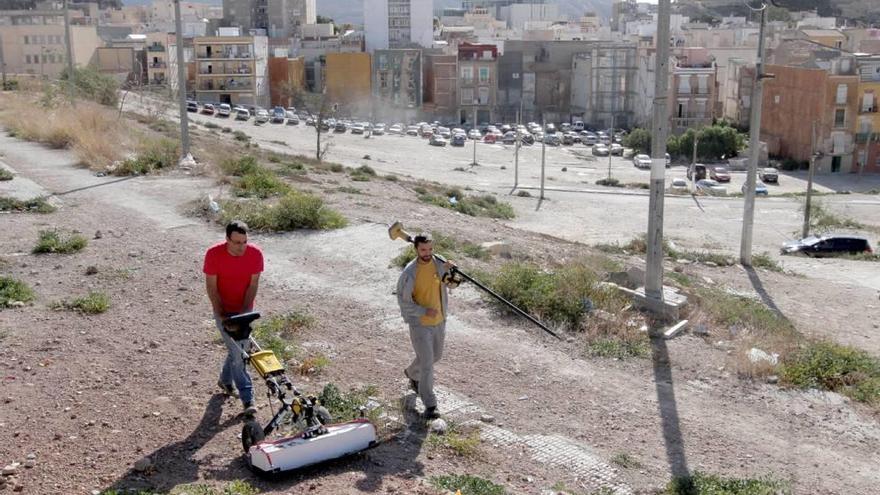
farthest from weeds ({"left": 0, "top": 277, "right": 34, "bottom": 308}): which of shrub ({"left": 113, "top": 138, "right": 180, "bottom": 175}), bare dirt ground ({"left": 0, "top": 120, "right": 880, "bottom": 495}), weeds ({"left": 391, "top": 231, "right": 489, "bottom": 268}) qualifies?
shrub ({"left": 113, "top": 138, "right": 180, "bottom": 175})

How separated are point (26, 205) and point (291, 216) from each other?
439cm

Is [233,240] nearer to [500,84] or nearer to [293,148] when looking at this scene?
[293,148]

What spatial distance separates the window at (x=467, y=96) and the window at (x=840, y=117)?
3576cm

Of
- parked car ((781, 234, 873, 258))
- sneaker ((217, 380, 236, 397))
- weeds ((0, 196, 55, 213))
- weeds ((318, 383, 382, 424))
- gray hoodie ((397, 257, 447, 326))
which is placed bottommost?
parked car ((781, 234, 873, 258))

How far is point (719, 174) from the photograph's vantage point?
157ft

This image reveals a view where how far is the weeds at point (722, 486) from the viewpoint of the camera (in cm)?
566

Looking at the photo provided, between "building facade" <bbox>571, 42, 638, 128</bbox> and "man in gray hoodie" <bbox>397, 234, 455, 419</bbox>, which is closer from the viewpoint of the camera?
"man in gray hoodie" <bbox>397, 234, 455, 419</bbox>

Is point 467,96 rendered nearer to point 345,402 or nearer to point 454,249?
point 454,249

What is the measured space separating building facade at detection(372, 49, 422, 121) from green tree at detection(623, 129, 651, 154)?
26.3 meters

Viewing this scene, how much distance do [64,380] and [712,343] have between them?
5.78 m

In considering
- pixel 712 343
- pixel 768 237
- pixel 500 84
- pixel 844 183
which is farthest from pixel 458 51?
pixel 712 343

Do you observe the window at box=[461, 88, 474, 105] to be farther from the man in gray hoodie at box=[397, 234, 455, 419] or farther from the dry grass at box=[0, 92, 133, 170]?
the man in gray hoodie at box=[397, 234, 455, 419]

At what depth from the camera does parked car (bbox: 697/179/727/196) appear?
42.3 metres

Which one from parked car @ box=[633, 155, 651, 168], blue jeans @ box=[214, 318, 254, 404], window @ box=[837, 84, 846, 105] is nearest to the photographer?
blue jeans @ box=[214, 318, 254, 404]
